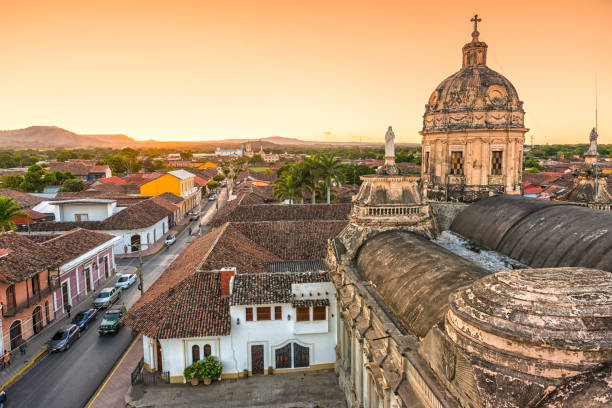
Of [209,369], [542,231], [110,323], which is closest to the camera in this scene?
[542,231]

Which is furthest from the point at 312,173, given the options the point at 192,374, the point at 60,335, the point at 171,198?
the point at 192,374

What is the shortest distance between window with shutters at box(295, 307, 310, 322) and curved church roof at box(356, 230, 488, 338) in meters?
6.07

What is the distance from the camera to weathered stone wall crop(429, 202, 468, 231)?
2652cm

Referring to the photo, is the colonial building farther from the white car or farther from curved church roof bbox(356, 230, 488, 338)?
curved church roof bbox(356, 230, 488, 338)

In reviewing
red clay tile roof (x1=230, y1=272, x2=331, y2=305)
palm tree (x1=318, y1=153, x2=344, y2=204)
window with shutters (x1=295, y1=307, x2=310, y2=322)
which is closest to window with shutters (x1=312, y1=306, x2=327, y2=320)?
window with shutters (x1=295, y1=307, x2=310, y2=322)

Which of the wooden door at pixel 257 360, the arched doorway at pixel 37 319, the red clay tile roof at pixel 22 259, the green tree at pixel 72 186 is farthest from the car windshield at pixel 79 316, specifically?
the green tree at pixel 72 186

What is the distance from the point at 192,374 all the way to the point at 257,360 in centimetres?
381

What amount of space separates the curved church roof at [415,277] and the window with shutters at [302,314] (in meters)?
6.07

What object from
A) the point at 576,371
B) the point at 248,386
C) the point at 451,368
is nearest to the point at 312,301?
the point at 248,386

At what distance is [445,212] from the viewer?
2688 cm

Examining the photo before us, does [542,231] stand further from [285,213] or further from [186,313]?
[285,213]

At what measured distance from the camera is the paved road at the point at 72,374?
22053mm

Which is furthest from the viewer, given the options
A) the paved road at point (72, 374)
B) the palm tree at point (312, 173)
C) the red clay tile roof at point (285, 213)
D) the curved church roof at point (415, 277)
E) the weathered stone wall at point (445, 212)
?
the palm tree at point (312, 173)

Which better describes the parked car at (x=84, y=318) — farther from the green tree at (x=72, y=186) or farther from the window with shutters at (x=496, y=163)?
the green tree at (x=72, y=186)
